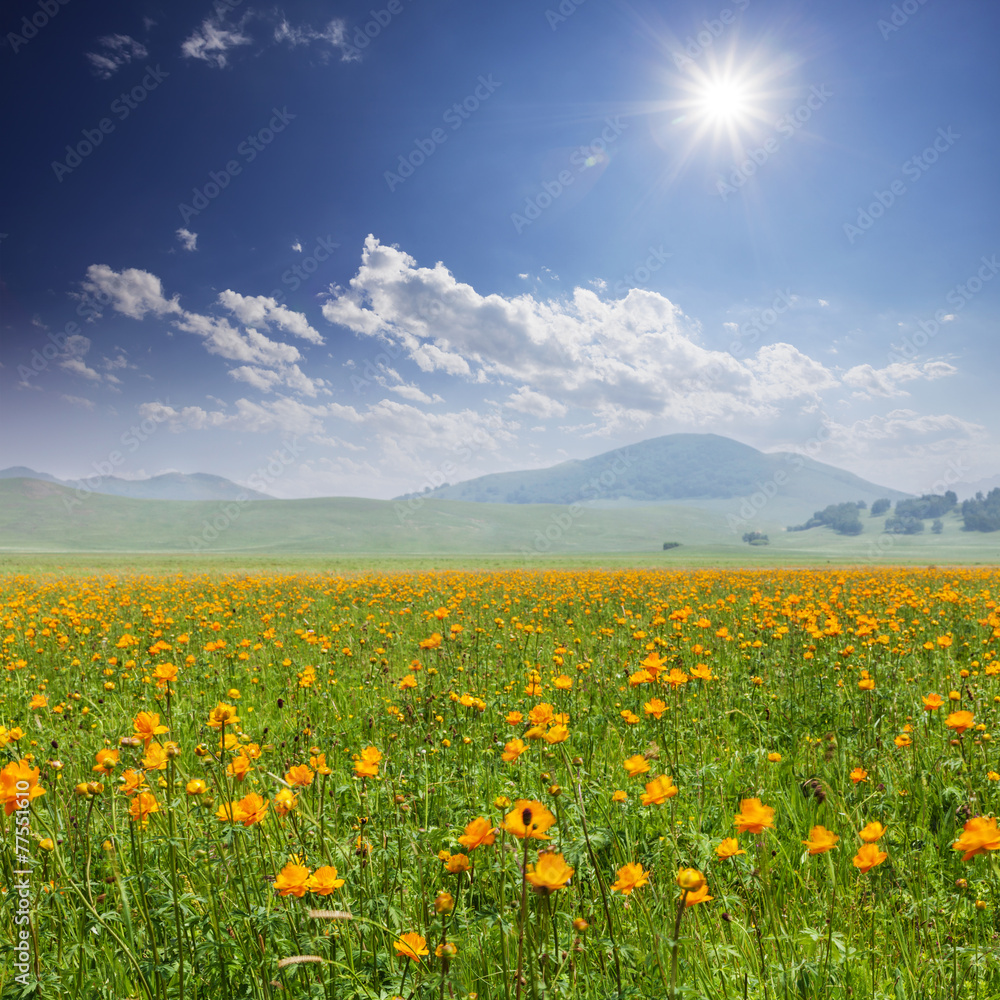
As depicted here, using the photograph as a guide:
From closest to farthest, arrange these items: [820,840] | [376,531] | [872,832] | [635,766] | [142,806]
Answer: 1. [820,840]
2. [872,832]
3. [142,806]
4. [635,766]
5. [376,531]

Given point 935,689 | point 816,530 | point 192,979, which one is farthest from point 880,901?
point 816,530

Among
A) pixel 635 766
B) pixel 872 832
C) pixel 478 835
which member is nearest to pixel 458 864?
pixel 478 835

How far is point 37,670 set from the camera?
6.66 meters

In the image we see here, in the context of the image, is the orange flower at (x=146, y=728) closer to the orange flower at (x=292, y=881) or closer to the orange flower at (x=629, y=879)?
the orange flower at (x=292, y=881)

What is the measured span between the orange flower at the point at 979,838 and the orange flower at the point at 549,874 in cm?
109

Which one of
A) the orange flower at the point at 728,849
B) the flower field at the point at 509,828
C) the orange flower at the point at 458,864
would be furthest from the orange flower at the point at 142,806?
the orange flower at the point at 728,849

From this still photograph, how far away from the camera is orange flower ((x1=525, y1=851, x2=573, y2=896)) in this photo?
1350 mm

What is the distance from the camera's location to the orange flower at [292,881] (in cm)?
151

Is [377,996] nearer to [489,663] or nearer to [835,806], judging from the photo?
[835,806]

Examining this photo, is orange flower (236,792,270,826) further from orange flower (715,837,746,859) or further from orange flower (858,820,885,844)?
orange flower (858,820,885,844)

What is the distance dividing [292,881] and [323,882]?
0.29ft

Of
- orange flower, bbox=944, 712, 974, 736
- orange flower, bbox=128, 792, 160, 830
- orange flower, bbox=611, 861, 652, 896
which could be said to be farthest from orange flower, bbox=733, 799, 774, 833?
orange flower, bbox=128, 792, 160, 830

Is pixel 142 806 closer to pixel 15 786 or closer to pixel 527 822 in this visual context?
pixel 15 786

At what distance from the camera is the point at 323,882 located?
1562 millimetres
